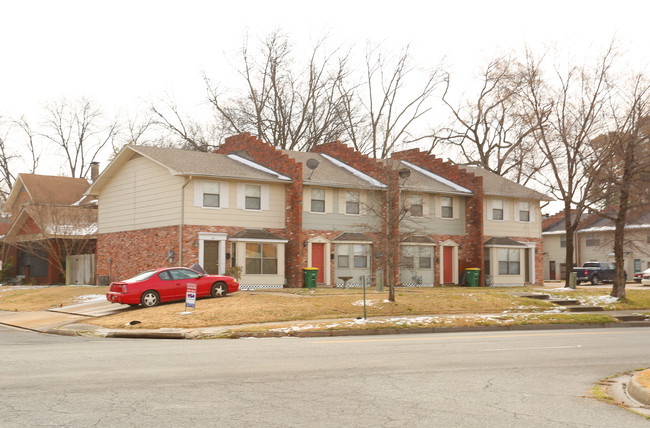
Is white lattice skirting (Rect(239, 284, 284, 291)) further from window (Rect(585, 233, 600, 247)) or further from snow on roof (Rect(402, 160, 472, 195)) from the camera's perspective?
window (Rect(585, 233, 600, 247))

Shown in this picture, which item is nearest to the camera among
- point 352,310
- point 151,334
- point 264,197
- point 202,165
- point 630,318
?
point 151,334

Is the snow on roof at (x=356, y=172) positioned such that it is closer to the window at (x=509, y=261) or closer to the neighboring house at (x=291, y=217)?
the neighboring house at (x=291, y=217)

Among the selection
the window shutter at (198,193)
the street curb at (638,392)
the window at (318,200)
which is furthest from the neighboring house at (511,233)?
the street curb at (638,392)

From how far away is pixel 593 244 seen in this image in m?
60.9

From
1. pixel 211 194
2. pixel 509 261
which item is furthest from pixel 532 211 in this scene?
pixel 211 194

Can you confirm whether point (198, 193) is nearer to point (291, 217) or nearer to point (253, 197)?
point (253, 197)

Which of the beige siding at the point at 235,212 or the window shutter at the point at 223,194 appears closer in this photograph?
the beige siding at the point at 235,212

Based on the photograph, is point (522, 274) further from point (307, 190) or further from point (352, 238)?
point (307, 190)

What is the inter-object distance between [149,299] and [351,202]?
14.5 meters

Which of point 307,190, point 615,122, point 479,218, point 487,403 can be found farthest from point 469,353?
point 479,218

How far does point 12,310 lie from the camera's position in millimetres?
29984

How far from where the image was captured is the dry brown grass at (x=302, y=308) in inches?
869

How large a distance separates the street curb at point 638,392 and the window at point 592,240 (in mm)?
53724

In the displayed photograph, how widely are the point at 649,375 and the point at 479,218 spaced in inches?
→ 1225
